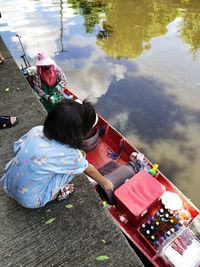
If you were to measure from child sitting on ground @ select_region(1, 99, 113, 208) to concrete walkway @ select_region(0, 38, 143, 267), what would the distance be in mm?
327

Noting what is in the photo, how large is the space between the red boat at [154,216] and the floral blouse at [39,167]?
59.8 inches

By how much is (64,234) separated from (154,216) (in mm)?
1663

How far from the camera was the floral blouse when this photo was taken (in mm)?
2410

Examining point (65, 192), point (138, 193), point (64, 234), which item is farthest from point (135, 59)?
point (64, 234)

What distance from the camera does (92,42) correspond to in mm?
10703

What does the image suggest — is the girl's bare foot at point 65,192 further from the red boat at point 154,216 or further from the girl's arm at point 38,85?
the girl's arm at point 38,85

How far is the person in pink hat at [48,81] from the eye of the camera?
16.0 feet

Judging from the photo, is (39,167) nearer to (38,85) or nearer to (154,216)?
(154,216)

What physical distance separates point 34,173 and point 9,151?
152cm

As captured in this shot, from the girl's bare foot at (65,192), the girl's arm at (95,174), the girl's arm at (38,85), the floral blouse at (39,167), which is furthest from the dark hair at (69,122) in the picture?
the girl's arm at (38,85)

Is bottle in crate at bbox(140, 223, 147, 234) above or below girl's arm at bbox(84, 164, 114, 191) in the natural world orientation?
below

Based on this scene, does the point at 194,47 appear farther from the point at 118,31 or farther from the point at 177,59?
the point at 118,31

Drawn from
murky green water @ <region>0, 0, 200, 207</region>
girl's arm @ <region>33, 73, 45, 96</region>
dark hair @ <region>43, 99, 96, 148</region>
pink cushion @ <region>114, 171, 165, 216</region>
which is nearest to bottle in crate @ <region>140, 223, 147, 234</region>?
pink cushion @ <region>114, 171, 165, 216</region>

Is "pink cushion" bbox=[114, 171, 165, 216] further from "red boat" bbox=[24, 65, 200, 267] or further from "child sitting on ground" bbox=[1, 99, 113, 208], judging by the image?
"child sitting on ground" bbox=[1, 99, 113, 208]
